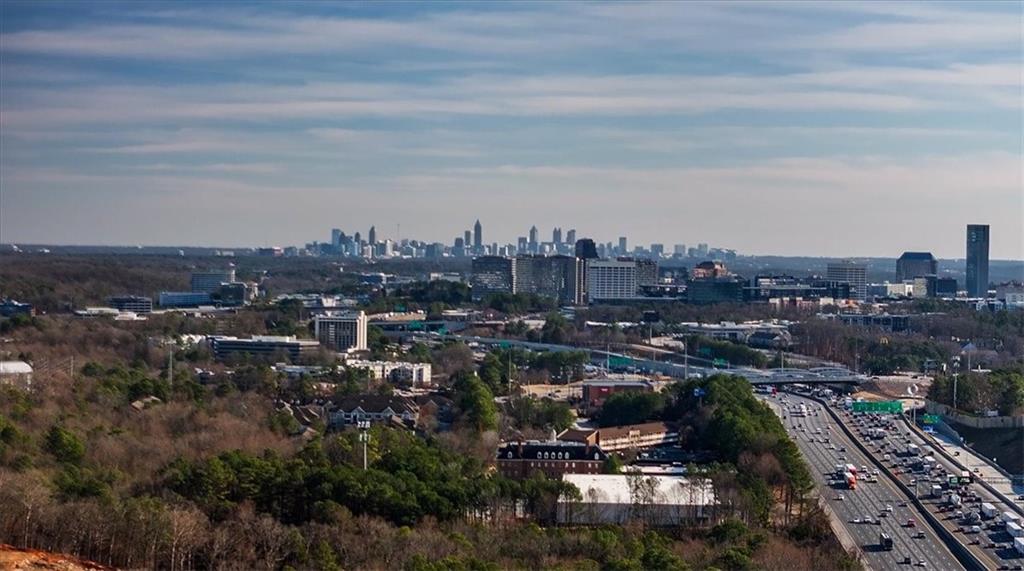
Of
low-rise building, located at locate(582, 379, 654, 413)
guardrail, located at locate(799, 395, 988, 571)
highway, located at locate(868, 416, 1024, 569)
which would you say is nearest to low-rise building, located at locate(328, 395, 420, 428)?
low-rise building, located at locate(582, 379, 654, 413)

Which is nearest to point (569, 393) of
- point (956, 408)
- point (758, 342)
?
point (956, 408)

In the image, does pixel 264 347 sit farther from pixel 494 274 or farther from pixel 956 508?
pixel 494 274

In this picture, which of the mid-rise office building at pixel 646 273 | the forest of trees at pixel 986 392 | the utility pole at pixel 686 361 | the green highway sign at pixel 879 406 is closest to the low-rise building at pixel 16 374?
the utility pole at pixel 686 361

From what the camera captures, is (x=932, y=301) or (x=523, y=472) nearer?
(x=523, y=472)

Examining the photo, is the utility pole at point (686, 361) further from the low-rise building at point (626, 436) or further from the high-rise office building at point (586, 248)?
the high-rise office building at point (586, 248)

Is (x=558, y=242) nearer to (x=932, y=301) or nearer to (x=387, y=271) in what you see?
(x=387, y=271)

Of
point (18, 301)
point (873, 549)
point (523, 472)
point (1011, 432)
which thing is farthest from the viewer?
point (18, 301)

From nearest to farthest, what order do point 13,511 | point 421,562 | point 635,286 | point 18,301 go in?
point 421,562 < point 13,511 < point 18,301 < point 635,286
